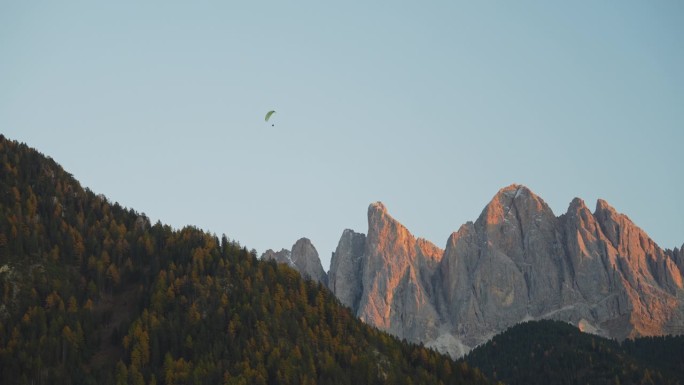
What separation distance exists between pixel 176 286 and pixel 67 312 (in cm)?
2211

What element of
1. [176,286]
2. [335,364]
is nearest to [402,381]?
[335,364]

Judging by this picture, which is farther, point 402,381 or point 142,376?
point 402,381

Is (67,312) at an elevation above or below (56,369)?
above

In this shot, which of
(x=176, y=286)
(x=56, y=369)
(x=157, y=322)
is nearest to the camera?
(x=56, y=369)

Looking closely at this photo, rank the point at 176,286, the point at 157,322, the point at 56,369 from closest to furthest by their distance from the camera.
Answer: the point at 56,369
the point at 157,322
the point at 176,286

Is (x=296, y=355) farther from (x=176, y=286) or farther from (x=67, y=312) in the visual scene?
(x=67, y=312)

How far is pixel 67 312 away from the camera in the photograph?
182750mm

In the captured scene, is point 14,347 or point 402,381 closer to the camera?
point 14,347

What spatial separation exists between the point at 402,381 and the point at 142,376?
52099 mm

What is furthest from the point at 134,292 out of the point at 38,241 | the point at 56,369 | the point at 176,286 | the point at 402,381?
the point at 402,381

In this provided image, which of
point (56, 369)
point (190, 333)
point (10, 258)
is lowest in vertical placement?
point (56, 369)

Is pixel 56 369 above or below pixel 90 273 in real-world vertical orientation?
below

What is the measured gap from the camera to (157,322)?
18212cm

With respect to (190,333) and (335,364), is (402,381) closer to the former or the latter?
(335,364)
